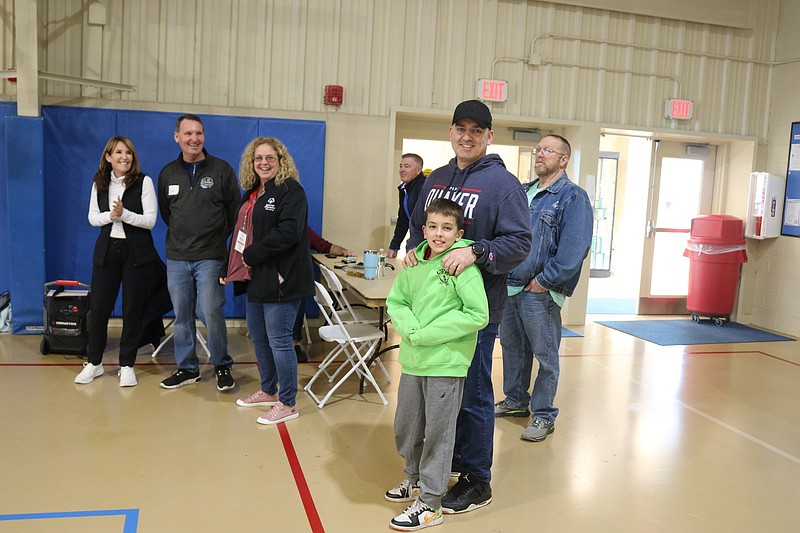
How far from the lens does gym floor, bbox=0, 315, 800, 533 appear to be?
3117 millimetres

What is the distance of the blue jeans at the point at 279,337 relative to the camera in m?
4.13

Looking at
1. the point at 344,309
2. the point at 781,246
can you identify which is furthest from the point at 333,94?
the point at 781,246

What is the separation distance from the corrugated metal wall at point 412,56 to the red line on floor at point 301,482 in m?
3.77

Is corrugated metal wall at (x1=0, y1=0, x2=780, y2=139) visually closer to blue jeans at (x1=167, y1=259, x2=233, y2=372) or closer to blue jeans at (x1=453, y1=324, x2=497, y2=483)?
blue jeans at (x1=167, y1=259, x2=233, y2=372)

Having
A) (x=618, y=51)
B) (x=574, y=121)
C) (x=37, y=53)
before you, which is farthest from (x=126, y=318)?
(x=618, y=51)

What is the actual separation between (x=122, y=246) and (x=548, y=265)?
2814 mm

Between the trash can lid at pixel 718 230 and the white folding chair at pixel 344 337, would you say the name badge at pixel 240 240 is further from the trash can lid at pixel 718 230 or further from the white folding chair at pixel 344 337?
the trash can lid at pixel 718 230

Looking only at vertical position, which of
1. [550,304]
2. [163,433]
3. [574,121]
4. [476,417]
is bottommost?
[163,433]

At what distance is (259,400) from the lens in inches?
178

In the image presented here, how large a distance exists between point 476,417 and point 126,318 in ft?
9.18

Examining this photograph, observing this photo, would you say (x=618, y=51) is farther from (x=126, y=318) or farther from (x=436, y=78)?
(x=126, y=318)

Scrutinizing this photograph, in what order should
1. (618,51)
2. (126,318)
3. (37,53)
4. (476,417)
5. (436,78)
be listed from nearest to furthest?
(476,417)
(126,318)
(37,53)
(436,78)
(618,51)

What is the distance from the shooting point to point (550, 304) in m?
4.17

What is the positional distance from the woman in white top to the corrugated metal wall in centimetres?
202
